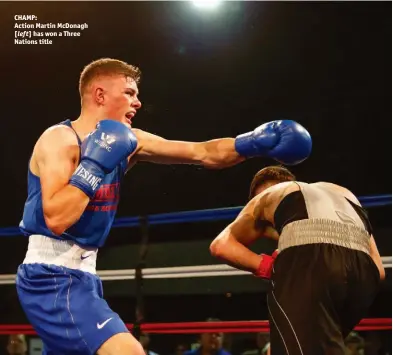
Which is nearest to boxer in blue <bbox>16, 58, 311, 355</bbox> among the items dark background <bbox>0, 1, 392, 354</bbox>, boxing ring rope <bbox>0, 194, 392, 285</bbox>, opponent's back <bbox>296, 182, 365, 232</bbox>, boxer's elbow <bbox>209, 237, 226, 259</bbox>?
opponent's back <bbox>296, 182, 365, 232</bbox>

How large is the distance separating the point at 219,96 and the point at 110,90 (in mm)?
5134

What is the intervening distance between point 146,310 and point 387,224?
9.92 ft

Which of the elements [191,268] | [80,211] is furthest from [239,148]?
[191,268]

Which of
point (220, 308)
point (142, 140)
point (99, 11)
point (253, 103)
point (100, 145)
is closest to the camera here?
point (100, 145)

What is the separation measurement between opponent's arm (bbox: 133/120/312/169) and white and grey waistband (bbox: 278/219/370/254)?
0.18 metres

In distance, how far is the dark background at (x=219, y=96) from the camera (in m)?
5.93

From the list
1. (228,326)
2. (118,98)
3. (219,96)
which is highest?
(219,96)

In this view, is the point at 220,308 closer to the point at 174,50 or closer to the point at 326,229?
the point at 174,50

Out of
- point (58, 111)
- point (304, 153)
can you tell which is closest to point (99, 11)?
point (58, 111)

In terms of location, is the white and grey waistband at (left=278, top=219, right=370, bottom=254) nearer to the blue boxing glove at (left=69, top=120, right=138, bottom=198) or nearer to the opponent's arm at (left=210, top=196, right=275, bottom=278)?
the opponent's arm at (left=210, top=196, right=275, bottom=278)

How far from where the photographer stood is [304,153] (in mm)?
1767

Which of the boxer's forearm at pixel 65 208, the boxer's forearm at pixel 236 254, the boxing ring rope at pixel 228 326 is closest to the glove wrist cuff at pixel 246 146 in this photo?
the boxer's forearm at pixel 236 254

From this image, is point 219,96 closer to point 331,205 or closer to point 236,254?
point 236,254

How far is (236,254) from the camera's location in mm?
1916
